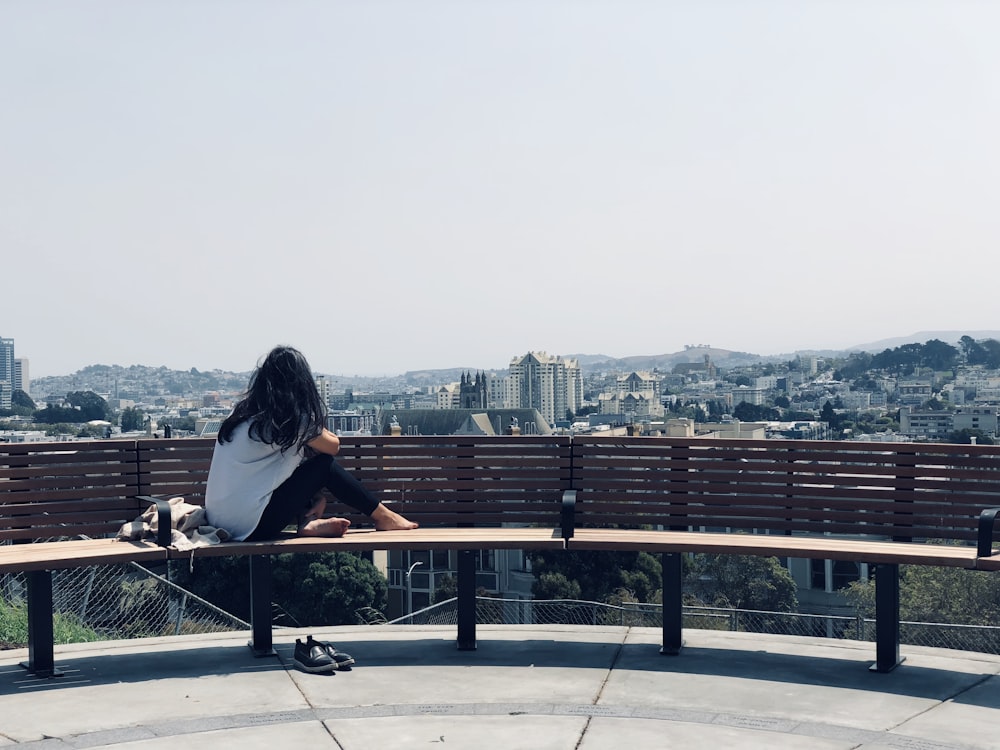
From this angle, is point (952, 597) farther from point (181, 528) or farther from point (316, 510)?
point (181, 528)

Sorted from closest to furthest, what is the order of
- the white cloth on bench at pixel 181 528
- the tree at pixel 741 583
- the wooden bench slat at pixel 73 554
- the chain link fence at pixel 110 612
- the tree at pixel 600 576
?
the wooden bench slat at pixel 73 554 → the white cloth on bench at pixel 181 528 → the chain link fence at pixel 110 612 → the tree at pixel 600 576 → the tree at pixel 741 583

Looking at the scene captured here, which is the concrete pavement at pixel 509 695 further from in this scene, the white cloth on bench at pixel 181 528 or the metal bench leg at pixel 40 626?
the white cloth on bench at pixel 181 528

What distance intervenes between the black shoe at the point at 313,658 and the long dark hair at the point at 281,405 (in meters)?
1.09

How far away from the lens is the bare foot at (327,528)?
6.58 meters

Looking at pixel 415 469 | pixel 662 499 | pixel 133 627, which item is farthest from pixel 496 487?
pixel 133 627

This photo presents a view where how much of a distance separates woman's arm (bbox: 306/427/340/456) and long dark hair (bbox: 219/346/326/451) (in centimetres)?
3

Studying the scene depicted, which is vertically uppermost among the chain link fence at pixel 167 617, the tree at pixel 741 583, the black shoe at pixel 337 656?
the black shoe at pixel 337 656

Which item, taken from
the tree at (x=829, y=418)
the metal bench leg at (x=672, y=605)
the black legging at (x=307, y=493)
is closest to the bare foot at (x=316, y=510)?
the black legging at (x=307, y=493)

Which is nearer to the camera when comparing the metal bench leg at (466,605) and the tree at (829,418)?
the metal bench leg at (466,605)

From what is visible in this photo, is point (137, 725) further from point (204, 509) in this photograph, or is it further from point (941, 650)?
point (941, 650)

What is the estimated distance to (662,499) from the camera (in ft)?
22.9

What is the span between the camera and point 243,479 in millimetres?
6559

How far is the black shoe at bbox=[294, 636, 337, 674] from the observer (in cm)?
633

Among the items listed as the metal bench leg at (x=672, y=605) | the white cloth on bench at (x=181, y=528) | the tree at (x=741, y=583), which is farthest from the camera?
the tree at (x=741, y=583)
